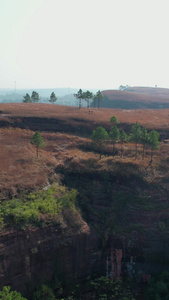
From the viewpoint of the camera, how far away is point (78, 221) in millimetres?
29906

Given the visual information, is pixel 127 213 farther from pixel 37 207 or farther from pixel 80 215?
pixel 37 207

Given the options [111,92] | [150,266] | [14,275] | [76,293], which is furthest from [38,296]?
[111,92]

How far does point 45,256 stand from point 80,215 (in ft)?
23.1

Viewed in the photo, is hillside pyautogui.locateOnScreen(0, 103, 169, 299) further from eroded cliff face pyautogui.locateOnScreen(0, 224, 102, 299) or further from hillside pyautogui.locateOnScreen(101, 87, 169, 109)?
hillside pyautogui.locateOnScreen(101, 87, 169, 109)

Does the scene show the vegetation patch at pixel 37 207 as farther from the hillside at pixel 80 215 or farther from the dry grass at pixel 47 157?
the dry grass at pixel 47 157

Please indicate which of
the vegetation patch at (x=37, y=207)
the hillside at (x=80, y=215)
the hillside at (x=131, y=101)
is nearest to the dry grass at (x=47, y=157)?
the hillside at (x=80, y=215)

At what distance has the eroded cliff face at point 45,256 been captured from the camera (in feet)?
79.4

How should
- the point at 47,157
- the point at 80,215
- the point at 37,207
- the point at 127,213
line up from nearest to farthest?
the point at 37,207
the point at 80,215
the point at 127,213
the point at 47,157

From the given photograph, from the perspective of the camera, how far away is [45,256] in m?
26.2

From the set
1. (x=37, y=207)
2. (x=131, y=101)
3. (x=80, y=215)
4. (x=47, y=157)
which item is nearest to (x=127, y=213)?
(x=80, y=215)

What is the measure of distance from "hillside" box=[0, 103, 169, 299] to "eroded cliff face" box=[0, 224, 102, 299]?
9cm

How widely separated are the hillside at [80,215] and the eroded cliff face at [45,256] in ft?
0.30

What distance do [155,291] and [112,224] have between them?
9.04 meters

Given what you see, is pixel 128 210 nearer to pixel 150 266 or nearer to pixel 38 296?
pixel 150 266
